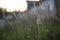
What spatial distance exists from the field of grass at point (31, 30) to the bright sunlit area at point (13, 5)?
11 cm

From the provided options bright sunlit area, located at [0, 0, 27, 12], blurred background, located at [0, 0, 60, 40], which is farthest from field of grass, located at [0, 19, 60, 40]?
bright sunlit area, located at [0, 0, 27, 12]

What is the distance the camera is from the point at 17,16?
4.82ft

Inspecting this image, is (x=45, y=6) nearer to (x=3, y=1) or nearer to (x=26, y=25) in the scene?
(x=26, y=25)

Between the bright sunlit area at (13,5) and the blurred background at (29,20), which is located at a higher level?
the bright sunlit area at (13,5)

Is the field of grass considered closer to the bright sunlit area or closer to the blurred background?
the blurred background

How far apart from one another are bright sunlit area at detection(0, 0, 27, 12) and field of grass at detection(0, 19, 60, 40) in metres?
0.11

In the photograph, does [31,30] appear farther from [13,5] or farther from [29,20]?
[13,5]

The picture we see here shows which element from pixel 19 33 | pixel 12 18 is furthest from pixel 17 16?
pixel 19 33

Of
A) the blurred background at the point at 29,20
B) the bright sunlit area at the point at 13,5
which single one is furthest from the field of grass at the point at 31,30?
the bright sunlit area at the point at 13,5

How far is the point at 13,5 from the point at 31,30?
0.27m

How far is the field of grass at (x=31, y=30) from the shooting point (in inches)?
57.2

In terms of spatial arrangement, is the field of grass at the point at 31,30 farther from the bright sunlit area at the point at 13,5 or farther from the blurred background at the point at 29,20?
the bright sunlit area at the point at 13,5

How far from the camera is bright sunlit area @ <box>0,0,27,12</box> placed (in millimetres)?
1444

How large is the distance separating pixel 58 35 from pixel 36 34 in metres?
0.21
